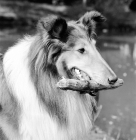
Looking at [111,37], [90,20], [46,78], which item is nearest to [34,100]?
[46,78]

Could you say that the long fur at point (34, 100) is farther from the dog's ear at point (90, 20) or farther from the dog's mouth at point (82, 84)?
the dog's ear at point (90, 20)

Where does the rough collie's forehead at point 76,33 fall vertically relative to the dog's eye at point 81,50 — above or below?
above

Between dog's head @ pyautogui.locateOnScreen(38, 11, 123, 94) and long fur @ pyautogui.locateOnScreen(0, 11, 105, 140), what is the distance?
0.06 m

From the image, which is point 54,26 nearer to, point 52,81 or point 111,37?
point 52,81

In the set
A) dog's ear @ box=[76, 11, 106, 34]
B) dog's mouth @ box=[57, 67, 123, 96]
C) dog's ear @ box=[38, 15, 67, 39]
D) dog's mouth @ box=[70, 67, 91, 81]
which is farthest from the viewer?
dog's ear @ box=[76, 11, 106, 34]

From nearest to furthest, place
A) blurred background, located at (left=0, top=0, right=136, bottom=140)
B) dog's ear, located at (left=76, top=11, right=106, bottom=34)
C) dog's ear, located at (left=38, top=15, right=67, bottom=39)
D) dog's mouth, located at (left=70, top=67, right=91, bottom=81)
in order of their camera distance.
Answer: dog's ear, located at (left=38, top=15, right=67, bottom=39)
dog's mouth, located at (left=70, top=67, right=91, bottom=81)
dog's ear, located at (left=76, top=11, right=106, bottom=34)
blurred background, located at (left=0, top=0, right=136, bottom=140)

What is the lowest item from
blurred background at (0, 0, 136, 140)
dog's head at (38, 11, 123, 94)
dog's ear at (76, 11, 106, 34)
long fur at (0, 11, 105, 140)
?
blurred background at (0, 0, 136, 140)

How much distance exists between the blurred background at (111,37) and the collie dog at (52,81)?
101 inches

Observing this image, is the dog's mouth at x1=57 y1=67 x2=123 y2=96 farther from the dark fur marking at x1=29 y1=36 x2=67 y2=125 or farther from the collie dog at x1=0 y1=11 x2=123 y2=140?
the dark fur marking at x1=29 y1=36 x2=67 y2=125

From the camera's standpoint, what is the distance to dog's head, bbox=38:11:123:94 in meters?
3.34

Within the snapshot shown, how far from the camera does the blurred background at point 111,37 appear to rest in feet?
24.9

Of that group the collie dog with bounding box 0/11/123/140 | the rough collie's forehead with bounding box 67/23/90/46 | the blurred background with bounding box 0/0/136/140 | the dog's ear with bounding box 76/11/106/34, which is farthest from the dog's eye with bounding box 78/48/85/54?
the blurred background with bounding box 0/0/136/140

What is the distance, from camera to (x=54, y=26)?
335 centimetres

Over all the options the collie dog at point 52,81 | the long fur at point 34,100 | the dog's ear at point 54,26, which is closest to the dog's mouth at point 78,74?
the collie dog at point 52,81
